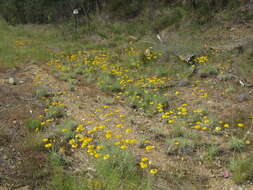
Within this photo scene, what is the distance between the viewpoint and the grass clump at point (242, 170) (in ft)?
9.70

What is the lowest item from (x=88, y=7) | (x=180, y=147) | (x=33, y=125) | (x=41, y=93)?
(x=180, y=147)

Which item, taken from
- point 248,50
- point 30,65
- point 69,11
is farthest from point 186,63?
point 69,11

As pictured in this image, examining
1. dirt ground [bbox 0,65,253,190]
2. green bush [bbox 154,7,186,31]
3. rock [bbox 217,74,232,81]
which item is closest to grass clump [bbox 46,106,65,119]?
dirt ground [bbox 0,65,253,190]

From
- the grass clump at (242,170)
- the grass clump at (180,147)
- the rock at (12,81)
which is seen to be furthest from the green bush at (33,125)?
the grass clump at (242,170)

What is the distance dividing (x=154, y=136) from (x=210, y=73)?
2969 millimetres

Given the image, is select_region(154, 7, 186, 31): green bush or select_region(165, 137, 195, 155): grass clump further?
select_region(154, 7, 186, 31): green bush

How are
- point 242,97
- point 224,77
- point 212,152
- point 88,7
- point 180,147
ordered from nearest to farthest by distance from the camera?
point 212,152
point 180,147
point 242,97
point 224,77
point 88,7

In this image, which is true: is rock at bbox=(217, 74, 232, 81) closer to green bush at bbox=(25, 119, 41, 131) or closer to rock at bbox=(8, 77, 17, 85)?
green bush at bbox=(25, 119, 41, 131)

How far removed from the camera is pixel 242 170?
304cm

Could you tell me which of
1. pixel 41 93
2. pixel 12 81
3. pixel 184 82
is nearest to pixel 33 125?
pixel 41 93

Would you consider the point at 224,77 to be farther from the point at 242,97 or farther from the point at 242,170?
the point at 242,170

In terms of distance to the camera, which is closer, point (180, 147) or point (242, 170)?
point (242, 170)

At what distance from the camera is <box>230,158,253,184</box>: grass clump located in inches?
116

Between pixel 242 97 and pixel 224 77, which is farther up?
pixel 224 77
